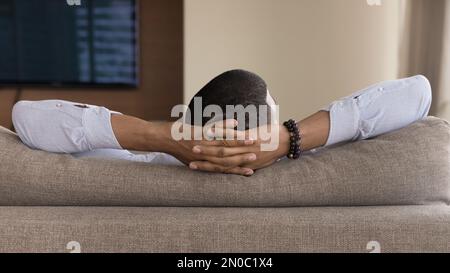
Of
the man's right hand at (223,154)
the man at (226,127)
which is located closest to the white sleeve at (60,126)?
the man at (226,127)

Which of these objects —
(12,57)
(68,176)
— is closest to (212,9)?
(12,57)

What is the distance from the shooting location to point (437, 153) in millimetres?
819

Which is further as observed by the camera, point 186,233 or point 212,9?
point 212,9

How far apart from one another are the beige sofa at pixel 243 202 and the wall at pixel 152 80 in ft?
8.64

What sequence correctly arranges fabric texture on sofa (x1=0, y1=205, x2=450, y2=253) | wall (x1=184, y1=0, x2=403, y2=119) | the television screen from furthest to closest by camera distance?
the television screen
wall (x1=184, y1=0, x2=403, y2=119)
fabric texture on sofa (x1=0, y1=205, x2=450, y2=253)

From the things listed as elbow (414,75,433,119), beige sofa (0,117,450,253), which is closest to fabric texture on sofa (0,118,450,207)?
beige sofa (0,117,450,253)

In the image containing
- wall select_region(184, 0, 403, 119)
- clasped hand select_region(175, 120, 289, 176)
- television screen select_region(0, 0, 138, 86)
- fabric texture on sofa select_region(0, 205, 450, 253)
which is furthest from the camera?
television screen select_region(0, 0, 138, 86)

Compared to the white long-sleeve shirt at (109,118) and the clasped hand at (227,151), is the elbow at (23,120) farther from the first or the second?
the clasped hand at (227,151)

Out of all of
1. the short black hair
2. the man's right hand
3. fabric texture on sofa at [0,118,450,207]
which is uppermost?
the short black hair

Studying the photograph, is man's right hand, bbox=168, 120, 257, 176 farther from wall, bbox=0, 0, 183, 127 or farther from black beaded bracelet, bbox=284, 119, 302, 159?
wall, bbox=0, 0, 183, 127

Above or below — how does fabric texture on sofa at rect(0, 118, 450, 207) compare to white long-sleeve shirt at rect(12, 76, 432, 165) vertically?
below

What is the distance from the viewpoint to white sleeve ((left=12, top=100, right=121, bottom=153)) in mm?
873
